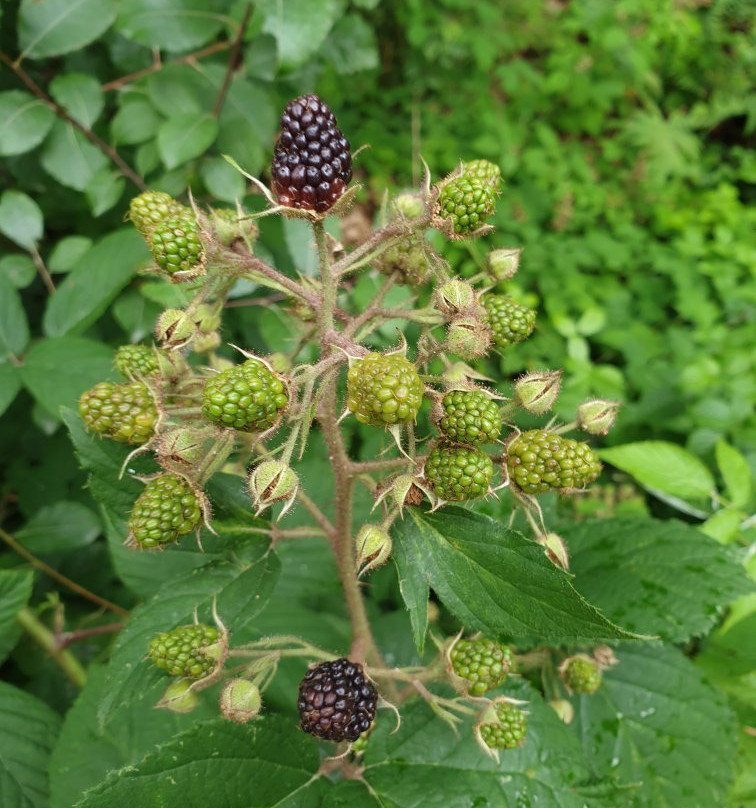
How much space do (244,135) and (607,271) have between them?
309cm

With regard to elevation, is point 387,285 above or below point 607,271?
above

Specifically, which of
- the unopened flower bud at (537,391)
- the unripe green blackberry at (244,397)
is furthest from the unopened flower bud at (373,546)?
the unopened flower bud at (537,391)

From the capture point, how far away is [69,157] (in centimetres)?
284

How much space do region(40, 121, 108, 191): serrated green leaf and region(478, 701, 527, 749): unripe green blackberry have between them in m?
2.66

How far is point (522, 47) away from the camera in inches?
224

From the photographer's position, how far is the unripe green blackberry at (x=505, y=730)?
1.68 meters

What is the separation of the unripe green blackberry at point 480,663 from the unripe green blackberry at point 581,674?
441mm

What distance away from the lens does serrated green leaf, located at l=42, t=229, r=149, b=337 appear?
8.23 feet

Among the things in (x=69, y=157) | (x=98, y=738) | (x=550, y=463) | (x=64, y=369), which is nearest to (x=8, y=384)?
(x=64, y=369)

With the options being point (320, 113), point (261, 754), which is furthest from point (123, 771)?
point (320, 113)

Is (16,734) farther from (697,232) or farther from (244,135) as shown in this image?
(697,232)

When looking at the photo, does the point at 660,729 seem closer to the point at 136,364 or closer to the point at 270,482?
the point at 270,482

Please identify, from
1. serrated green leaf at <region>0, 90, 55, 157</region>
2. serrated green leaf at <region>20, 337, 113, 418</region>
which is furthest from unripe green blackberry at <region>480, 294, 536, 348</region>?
serrated green leaf at <region>0, 90, 55, 157</region>

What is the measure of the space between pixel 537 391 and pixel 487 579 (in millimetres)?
510
